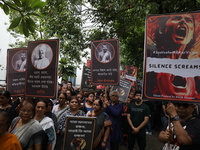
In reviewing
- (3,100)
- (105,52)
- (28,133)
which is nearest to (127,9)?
(105,52)

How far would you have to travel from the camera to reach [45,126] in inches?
114

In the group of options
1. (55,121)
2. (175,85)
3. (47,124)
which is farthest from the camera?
(55,121)

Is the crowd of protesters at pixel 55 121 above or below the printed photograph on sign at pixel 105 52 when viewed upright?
below

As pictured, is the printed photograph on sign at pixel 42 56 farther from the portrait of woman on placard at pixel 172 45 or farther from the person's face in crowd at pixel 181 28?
the person's face in crowd at pixel 181 28

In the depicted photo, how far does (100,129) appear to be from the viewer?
367cm

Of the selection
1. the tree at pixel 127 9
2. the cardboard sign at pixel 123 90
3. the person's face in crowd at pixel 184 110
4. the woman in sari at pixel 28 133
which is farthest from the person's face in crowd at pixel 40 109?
the tree at pixel 127 9

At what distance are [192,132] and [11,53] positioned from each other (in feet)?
12.1

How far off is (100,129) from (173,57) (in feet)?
6.33

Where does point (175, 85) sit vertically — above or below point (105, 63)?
below

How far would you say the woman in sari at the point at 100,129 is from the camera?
355 centimetres

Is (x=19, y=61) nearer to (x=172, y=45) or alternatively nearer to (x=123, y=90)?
(x=172, y=45)

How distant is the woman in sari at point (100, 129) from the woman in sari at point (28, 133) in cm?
116

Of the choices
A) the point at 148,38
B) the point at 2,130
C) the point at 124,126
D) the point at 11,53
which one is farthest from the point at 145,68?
the point at 124,126

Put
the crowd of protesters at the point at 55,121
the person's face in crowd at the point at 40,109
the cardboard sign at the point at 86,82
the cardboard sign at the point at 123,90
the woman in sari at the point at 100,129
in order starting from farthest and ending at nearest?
the cardboard sign at the point at 86,82
the cardboard sign at the point at 123,90
the woman in sari at the point at 100,129
the person's face in crowd at the point at 40,109
the crowd of protesters at the point at 55,121
